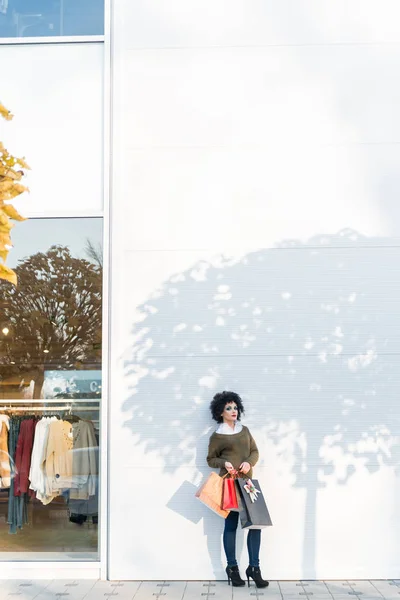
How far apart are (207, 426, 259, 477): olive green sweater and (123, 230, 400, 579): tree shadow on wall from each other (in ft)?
0.55

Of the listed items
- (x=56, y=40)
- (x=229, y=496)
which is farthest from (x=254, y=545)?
(x=56, y=40)

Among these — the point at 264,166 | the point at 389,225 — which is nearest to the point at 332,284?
the point at 389,225

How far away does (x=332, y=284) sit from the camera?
23.4 ft

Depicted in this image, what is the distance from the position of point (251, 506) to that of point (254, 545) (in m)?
0.35

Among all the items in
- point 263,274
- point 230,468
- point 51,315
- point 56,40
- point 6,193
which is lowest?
point 230,468

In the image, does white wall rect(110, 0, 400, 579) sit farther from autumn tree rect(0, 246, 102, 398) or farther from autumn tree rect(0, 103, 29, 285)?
autumn tree rect(0, 103, 29, 285)

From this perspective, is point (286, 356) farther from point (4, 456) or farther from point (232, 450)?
point (4, 456)

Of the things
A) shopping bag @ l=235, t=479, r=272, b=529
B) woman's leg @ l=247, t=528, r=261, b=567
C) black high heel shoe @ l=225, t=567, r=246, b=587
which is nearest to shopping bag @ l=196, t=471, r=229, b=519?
shopping bag @ l=235, t=479, r=272, b=529

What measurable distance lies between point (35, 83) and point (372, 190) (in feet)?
10.3

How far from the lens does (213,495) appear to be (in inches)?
262

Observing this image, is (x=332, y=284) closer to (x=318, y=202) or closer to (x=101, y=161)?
(x=318, y=202)

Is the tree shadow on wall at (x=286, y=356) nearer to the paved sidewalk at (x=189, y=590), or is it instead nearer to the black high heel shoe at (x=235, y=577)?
the black high heel shoe at (x=235, y=577)

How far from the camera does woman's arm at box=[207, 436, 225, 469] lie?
6758 millimetres

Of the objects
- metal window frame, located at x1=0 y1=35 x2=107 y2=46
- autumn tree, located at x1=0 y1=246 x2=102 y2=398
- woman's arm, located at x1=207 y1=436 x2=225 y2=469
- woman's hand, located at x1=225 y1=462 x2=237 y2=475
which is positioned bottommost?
woman's hand, located at x1=225 y1=462 x2=237 y2=475
